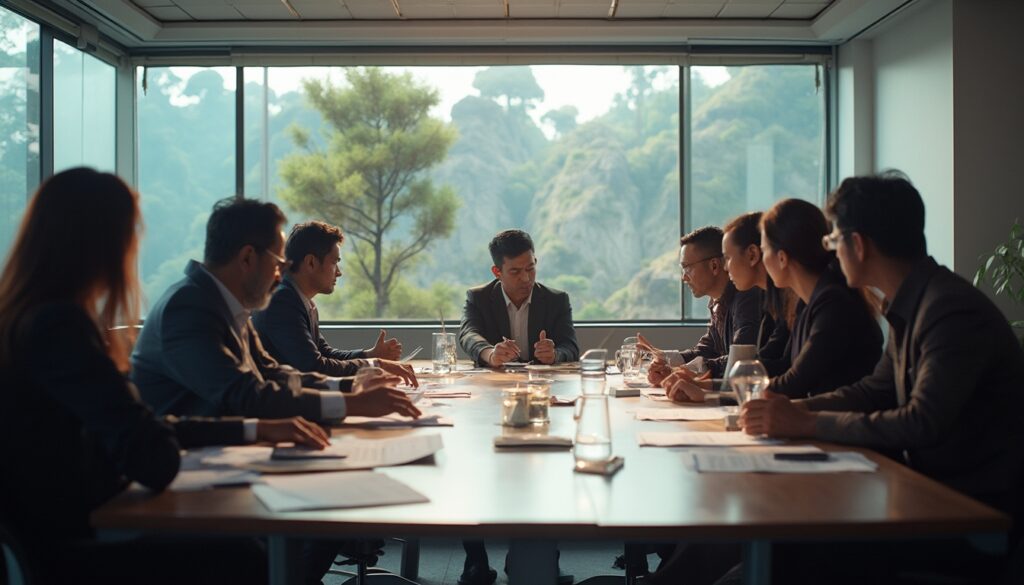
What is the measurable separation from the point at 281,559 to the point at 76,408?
489 millimetres

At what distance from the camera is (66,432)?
1.93 m

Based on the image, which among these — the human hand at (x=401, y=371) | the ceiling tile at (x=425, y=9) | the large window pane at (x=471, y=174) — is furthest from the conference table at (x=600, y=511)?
the large window pane at (x=471, y=174)

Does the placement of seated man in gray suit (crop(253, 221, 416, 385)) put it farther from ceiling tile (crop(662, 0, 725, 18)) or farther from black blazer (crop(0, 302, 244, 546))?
ceiling tile (crop(662, 0, 725, 18))

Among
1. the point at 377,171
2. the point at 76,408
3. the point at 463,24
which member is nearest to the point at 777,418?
the point at 76,408

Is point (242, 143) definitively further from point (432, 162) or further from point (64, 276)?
point (64, 276)

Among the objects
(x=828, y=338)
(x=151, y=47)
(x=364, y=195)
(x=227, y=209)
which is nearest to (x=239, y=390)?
(x=227, y=209)

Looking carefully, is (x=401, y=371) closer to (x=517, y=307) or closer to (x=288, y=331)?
(x=288, y=331)

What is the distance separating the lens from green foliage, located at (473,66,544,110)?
7250mm

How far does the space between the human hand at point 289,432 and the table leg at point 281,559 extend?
0.44 m

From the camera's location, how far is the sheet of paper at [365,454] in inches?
83.9

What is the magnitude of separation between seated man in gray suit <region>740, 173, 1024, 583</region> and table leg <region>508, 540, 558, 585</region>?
1.73 ft

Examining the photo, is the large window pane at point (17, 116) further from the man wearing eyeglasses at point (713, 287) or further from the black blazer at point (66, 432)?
the black blazer at point (66, 432)

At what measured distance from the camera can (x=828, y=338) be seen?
9.64ft

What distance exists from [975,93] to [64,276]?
17.6 feet
